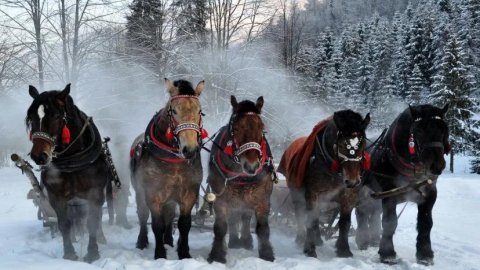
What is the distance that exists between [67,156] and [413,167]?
4054 millimetres

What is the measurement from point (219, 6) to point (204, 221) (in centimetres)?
1233

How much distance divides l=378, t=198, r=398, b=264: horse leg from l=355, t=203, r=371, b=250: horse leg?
88 cm

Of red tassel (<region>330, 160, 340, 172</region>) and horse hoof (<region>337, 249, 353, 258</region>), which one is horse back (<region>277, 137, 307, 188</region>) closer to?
red tassel (<region>330, 160, 340, 172</region>)

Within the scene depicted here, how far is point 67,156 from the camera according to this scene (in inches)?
197

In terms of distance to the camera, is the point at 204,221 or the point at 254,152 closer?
the point at 254,152

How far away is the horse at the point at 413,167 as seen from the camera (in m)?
5.11

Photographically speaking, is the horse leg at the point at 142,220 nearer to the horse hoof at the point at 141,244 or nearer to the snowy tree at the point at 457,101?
the horse hoof at the point at 141,244

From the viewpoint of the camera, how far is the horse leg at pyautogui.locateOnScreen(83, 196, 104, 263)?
208 inches

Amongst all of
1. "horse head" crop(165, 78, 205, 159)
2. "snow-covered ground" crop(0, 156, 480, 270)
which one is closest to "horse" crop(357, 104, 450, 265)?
"snow-covered ground" crop(0, 156, 480, 270)

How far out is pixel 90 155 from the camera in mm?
5207

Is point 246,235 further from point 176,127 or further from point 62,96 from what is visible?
point 62,96

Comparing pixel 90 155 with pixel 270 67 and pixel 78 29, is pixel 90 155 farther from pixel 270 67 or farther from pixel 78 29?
pixel 270 67

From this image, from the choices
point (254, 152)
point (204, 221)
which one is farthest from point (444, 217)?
point (254, 152)

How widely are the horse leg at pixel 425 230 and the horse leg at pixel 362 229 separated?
1006 mm
